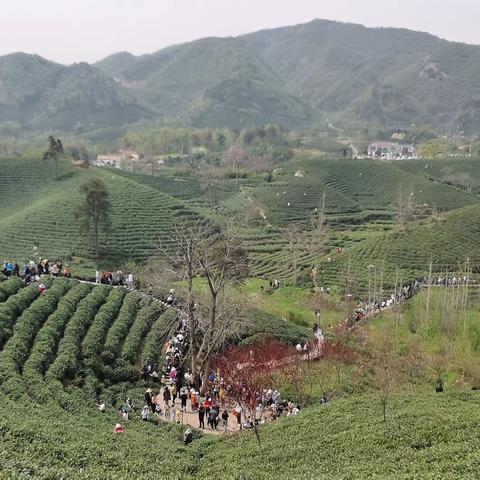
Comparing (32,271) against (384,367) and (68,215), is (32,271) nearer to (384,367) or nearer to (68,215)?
(384,367)

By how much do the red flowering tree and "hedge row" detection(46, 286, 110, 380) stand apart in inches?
302

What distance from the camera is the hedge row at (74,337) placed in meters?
28.4

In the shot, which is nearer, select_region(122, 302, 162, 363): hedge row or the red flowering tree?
the red flowering tree

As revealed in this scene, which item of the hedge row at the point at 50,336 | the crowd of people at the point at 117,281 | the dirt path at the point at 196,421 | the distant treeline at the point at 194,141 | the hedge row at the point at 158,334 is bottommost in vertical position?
the dirt path at the point at 196,421

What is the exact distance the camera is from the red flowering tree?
89.0 feet

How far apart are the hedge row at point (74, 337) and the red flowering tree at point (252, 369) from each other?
25.2 feet

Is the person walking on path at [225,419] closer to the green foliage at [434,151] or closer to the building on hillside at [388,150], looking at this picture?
the green foliage at [434,151]

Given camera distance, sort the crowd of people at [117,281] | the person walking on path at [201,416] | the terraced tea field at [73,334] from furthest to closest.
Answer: the crowd of people at [117,281], the terraced tea field at [73,334], the person walking on path at [201,416]

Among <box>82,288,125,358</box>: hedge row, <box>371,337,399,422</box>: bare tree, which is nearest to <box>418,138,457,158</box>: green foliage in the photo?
<box>371,337,399,422</box>: bare tree

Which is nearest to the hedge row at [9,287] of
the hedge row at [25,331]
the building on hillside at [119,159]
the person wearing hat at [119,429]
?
the hedge row at [25,331]

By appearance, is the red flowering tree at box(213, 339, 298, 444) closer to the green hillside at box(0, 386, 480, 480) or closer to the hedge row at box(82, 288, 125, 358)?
the green hillside at box(0, 386, 480, 480)

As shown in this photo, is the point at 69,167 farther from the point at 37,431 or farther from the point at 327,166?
the point at 37,431

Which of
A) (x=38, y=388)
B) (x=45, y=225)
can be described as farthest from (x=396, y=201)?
(x=38, y=388)

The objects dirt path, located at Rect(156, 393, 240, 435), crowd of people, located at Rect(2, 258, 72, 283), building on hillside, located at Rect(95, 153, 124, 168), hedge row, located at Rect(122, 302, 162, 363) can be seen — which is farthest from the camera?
building on hillside, located at Rect(95, 153, 124, 168)
